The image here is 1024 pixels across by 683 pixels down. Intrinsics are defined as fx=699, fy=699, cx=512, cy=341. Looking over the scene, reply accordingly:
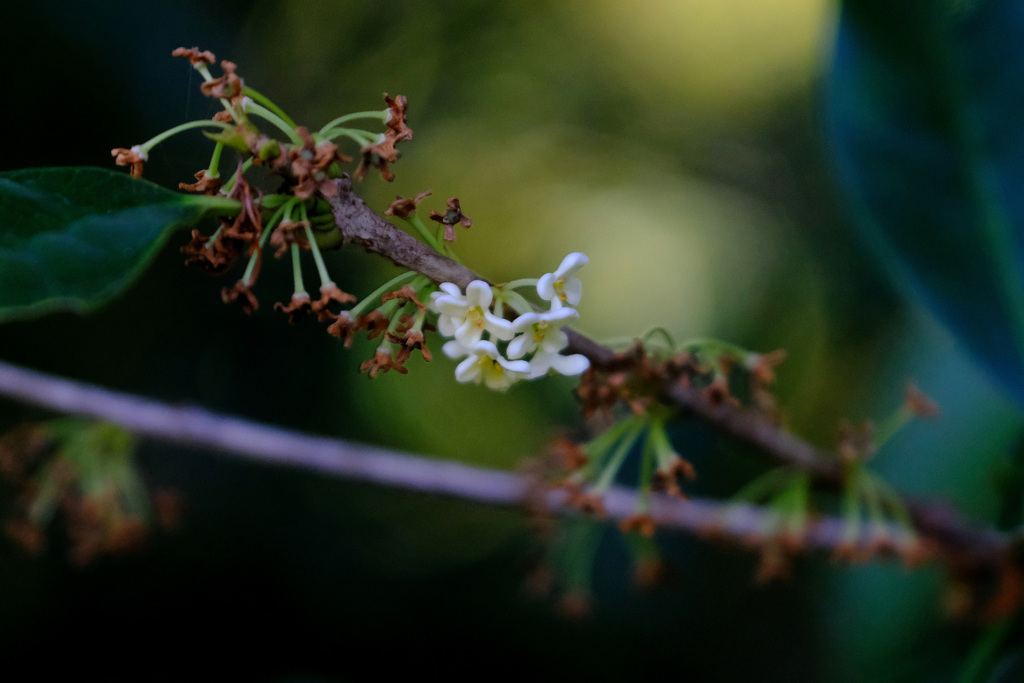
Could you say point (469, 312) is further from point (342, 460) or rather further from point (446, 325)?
point (342, 460)

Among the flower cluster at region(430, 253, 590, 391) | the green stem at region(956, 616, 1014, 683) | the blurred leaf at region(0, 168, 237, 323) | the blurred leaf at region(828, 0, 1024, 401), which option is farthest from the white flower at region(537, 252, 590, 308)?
the green stem at region(956, 616, 1014, 683)

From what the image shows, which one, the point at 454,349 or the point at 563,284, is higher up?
the point at 563,284

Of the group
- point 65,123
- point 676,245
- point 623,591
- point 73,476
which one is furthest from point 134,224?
point 676,245

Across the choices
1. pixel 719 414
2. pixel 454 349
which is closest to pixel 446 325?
pixel 454 349

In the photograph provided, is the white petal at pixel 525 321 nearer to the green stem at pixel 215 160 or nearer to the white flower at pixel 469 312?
the white flower at pixel 469 312

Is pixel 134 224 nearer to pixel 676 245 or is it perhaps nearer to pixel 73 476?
pixel 73 476

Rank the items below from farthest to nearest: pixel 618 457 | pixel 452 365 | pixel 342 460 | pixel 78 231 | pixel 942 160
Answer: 1. pixel 452 365
2. pixel 342 460
3. pixel 942 160
4. pixel 618 457
5. pixel 78 231

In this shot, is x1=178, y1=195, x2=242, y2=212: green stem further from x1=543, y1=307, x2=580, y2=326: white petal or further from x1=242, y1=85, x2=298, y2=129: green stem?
x1=543, y1=307, x2=580, y2=326: white petal
